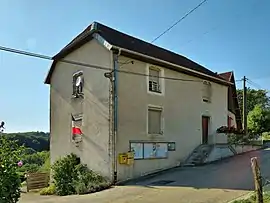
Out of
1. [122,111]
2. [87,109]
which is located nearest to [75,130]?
[87,109]

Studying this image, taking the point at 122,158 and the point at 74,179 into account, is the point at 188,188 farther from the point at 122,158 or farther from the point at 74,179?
the point at 74,179

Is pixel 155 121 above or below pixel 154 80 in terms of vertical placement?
below

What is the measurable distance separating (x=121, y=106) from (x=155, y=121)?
261cm

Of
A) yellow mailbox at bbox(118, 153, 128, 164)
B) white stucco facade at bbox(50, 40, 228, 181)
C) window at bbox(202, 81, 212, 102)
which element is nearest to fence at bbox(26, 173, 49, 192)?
white stucco facade at bbox(50, 40, 228, 181)

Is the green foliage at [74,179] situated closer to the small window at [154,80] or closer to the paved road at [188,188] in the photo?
the paved road at [188,188]

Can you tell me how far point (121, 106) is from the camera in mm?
15336

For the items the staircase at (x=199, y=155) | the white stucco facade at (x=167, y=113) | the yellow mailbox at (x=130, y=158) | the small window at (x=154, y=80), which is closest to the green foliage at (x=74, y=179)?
the white stucco facade at (x=167, y=113)

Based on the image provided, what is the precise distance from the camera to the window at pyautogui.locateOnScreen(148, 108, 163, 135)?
16.8 meters

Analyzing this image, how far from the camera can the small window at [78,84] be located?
1733cm

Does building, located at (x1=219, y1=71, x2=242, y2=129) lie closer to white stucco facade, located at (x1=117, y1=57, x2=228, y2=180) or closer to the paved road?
white stucco facade, located at (x1=117, y1=57, x2=228, y2=180)

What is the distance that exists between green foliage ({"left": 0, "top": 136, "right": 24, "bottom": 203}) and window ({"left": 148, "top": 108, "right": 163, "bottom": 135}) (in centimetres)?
979

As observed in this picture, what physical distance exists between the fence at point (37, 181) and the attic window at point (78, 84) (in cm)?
545

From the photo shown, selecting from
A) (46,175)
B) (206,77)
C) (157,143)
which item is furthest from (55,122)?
(206,77)

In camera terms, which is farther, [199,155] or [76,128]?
[199,155]
